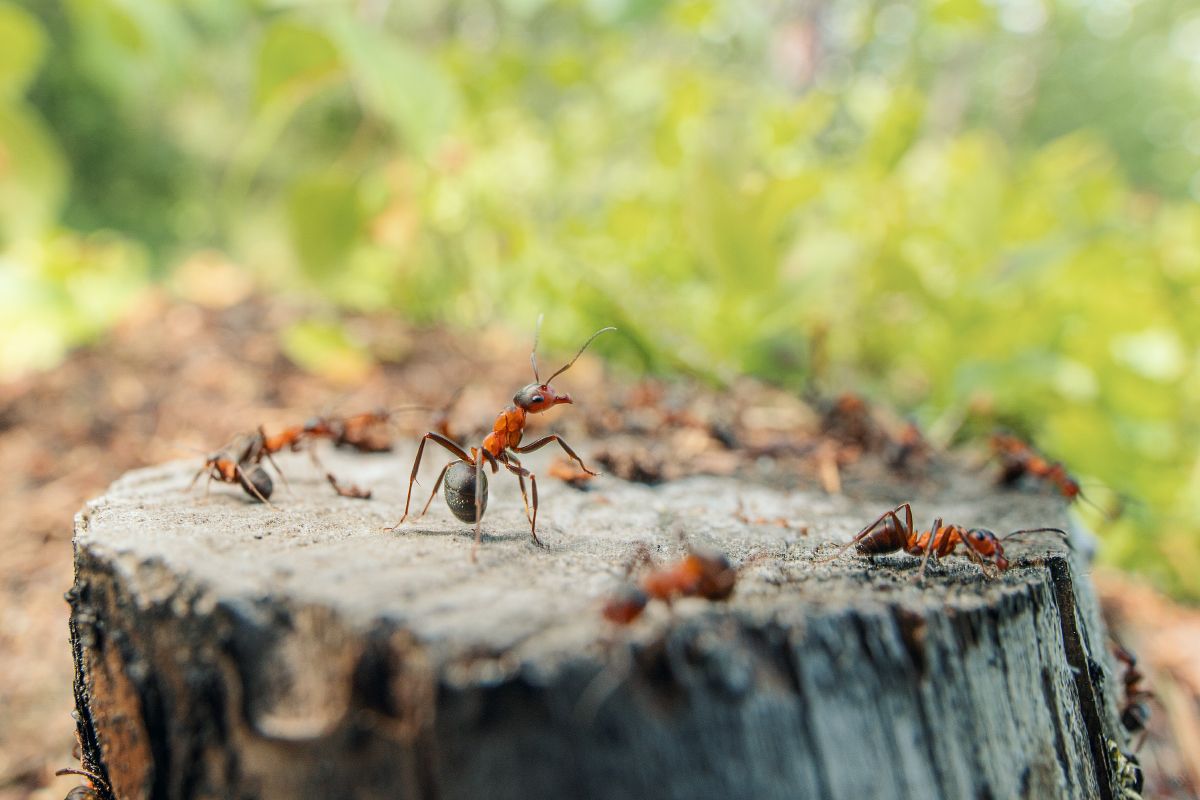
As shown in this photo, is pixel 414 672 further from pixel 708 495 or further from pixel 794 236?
pixel 794 236

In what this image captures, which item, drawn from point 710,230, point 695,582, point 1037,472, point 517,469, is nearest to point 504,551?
point 517,469

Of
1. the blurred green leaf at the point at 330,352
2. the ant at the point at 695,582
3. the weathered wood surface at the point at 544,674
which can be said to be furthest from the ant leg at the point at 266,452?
the blurred green leaf at the point at 330,352

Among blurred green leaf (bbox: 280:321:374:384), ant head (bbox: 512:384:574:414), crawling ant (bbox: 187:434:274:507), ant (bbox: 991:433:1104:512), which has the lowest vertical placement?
ant (bbox: 991:433:1104:512)

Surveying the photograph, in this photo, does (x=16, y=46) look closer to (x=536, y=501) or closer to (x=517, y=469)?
(x=517, y=469)

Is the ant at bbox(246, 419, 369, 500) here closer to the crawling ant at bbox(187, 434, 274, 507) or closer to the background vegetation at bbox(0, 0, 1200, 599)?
the crawling ant at bbox(187, 434, 274, 507)

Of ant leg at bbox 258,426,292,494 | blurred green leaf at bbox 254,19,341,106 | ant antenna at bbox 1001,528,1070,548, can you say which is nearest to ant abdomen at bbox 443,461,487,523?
ant leg at bbox 258,426,292,494

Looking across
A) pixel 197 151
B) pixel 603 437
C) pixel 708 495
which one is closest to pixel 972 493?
pixel 708 495
